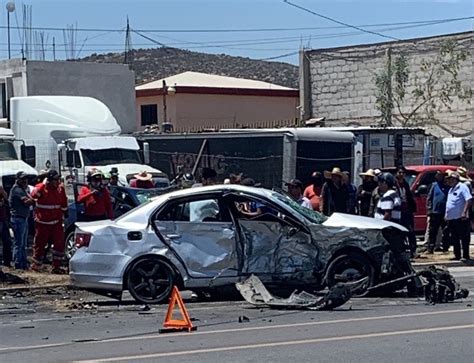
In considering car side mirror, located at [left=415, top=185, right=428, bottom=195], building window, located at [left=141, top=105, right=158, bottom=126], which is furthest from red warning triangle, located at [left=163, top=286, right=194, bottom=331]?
building window, located at [left=141, top=105, right=158, bottom=126]

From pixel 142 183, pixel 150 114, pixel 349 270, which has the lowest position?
pixel 349 270

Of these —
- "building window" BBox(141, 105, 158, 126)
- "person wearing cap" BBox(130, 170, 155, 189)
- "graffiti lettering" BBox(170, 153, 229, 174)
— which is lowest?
"person wearing cap" BBox(130, 170, 155, 189)

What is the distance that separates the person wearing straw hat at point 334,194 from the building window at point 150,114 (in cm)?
2882

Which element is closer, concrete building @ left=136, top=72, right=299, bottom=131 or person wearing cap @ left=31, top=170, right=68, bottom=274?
person wearing cap @ left=31, top=170, right=68, bottom=274

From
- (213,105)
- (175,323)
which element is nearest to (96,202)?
(175,323)

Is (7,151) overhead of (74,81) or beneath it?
beneath

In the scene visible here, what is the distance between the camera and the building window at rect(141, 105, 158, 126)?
156 feet

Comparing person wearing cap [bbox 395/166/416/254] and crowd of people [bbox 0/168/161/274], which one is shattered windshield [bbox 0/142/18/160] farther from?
person wearing cap [bbox 395/166/416/254]

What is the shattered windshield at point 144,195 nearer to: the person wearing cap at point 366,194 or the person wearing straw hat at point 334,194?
Result: the person wearing straw hat at point 334,194

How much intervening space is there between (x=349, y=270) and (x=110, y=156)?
14017 millimetres

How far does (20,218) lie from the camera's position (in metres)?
18.0

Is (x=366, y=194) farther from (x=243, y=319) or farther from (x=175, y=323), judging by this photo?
(x=175, y=323)

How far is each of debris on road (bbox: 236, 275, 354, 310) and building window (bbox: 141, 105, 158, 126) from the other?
1336 inches

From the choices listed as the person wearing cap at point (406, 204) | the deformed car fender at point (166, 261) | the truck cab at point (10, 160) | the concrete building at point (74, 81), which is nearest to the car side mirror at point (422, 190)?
the person wearing cap at point (406, 204)
